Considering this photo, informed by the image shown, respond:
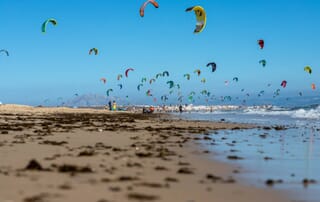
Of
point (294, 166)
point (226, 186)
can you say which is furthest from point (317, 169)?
point (226, 186)

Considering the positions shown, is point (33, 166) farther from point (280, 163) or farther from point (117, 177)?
point (280, 163)

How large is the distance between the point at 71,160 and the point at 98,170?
1470 millimetres

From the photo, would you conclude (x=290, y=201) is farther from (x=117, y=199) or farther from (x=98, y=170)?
(x=98, y=170)

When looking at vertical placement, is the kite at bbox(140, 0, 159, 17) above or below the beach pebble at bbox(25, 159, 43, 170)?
above

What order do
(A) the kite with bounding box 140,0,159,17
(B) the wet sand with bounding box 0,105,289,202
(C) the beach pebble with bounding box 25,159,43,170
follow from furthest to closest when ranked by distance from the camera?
(A) the kite with bounding box 140,0,159,17 < (C) the beach pebble with bounding box 25,159,43,170 < (B) the wet sand with bounding box 0,105,289,202

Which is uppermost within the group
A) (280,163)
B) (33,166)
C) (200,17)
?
(200,17)

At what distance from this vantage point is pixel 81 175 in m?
7.88

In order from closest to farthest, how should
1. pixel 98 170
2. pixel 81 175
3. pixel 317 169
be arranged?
pixel 81 175
pixel 98 170
pixel 317 169

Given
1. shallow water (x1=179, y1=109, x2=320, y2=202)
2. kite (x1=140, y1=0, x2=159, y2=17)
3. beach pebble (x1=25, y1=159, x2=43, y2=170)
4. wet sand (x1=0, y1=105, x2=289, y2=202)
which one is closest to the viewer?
wet sand (x1=0, y1=105, x2=289, y2=202)

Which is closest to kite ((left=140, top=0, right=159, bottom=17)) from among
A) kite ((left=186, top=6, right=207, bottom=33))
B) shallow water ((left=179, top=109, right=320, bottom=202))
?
kite ((left=186, top=6, right=207, bottom=33))

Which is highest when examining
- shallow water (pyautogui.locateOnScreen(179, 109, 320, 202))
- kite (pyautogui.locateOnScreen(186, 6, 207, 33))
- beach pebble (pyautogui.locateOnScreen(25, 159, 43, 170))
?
kite (pyautogui.locateOnScreen(186, 6, 207, 33))

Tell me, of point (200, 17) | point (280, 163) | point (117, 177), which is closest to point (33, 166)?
point (117, 177)

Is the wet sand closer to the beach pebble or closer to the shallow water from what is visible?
the beach pebble

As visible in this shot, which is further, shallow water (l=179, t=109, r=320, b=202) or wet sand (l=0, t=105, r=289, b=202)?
shallow water (l=179, t=109, r=320, b=202)
